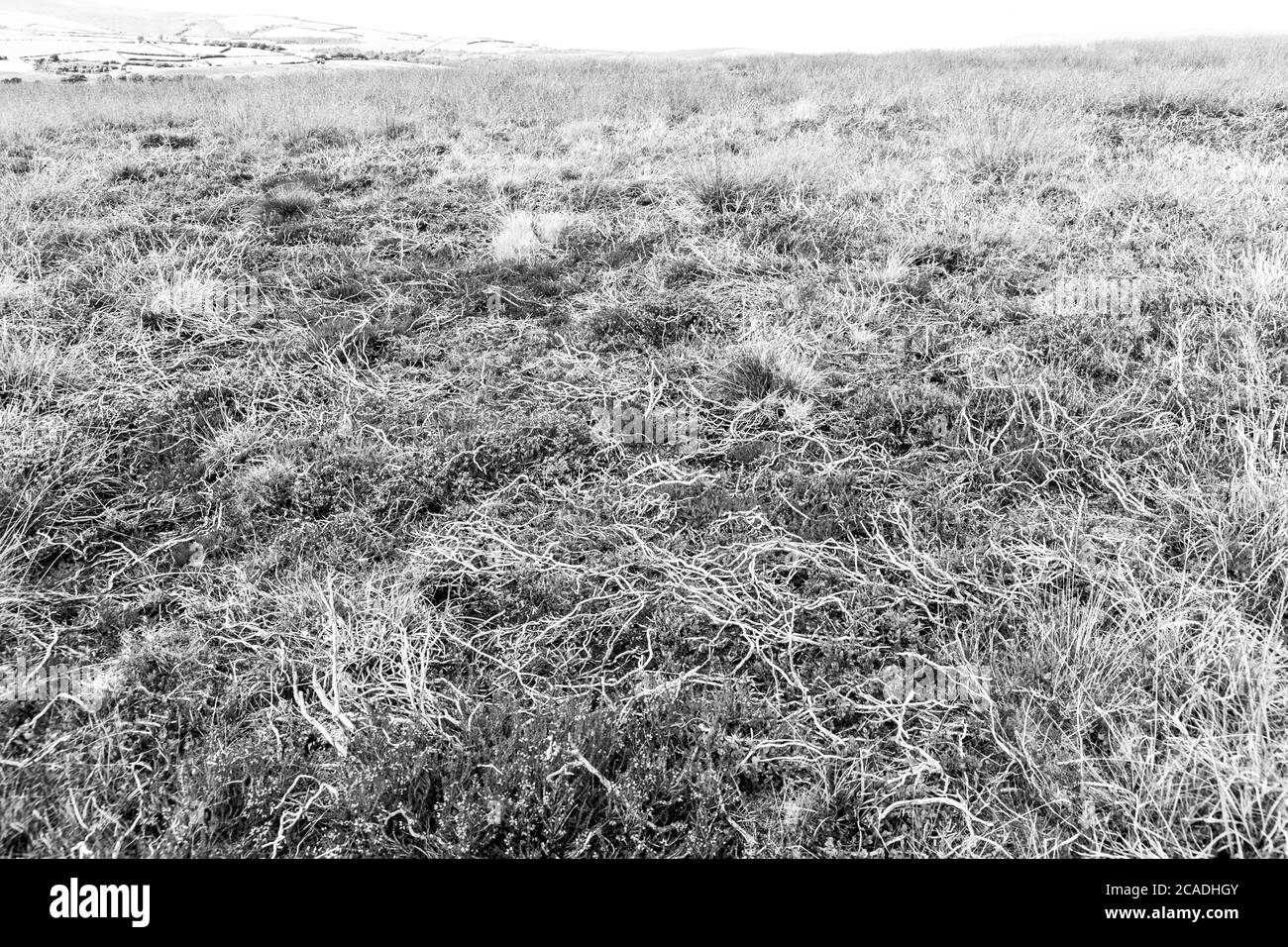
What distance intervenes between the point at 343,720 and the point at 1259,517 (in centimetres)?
358

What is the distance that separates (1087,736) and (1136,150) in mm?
9368

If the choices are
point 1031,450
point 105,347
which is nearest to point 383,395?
point 105,347

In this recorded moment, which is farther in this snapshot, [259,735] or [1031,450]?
[1031,450]

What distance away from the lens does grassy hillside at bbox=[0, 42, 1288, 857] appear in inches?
81.9

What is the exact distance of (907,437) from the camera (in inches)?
148

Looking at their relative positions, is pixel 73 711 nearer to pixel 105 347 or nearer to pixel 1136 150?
pixel 105 347

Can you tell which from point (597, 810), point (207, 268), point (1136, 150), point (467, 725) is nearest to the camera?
point (597, 810)

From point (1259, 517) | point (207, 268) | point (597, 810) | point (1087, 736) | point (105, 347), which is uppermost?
point (207, 268)

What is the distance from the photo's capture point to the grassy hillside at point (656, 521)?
2.08 m

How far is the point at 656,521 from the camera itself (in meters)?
3.27

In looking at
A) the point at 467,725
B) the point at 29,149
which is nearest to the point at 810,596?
the point at 467,725

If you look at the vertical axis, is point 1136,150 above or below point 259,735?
above

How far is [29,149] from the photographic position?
9328mm

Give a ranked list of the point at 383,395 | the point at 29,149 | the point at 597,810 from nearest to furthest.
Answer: the point at 597,810
the point at 383,395
the point at 29,149
